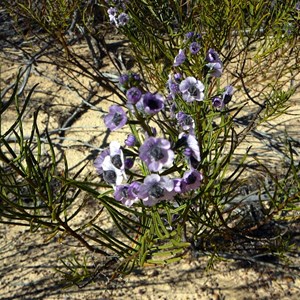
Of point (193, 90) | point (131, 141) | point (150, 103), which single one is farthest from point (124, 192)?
point (193, 90)

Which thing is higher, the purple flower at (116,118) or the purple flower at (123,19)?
the purple flower at (123,19)

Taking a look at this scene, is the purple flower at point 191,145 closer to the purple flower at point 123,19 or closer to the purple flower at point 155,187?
the purple flower at point 155,187

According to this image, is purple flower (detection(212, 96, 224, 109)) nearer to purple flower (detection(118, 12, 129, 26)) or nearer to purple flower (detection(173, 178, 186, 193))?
purple flower (detection(173, 178, 186, 193))

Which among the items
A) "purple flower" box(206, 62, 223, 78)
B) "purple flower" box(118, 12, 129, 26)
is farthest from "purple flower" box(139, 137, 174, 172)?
"purple flower" box(118, 12, 129, 26)

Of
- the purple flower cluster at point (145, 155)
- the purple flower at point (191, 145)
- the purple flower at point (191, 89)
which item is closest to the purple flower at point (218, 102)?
the purple flower at point (191, 89)

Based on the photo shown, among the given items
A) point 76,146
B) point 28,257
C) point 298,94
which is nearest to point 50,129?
point 76,146

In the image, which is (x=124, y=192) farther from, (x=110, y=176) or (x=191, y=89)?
(x=191, y=89)
